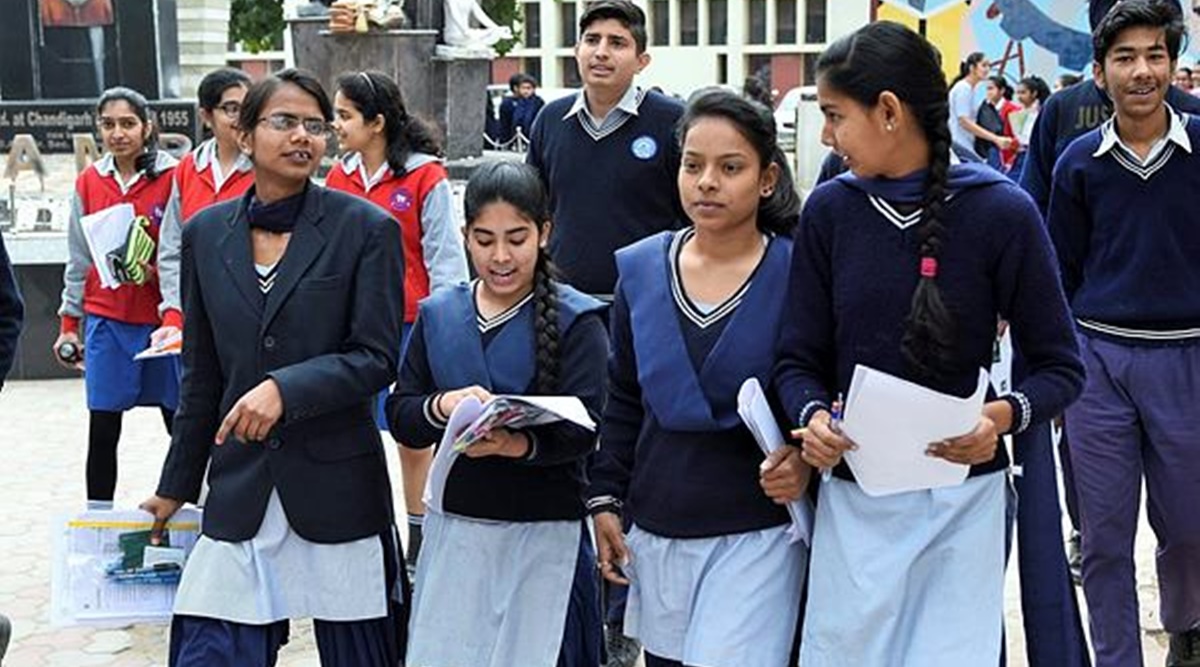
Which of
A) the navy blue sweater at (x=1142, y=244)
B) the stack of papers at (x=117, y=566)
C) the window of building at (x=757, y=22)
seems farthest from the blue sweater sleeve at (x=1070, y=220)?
the window of building at (x=757, y=22)

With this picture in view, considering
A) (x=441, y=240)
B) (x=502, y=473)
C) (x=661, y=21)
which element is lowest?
(x=502, y=473)

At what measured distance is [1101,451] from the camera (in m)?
4.25

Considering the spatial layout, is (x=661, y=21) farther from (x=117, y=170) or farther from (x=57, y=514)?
(x=117, y=170)

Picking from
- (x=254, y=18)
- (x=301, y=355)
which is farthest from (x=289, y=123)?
(x=254, y=18)

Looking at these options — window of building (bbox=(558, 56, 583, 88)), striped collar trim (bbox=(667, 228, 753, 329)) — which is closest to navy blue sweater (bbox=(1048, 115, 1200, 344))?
striped collar trim (bbox=(667, 228, 753, 329))

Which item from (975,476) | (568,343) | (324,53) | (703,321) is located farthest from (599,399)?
(324,53)

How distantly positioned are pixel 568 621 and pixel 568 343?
0.63m

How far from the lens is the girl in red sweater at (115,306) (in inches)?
217

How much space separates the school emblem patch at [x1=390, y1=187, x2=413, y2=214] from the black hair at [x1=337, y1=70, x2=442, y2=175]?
0.06 metres

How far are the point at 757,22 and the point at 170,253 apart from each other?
55.7 meters

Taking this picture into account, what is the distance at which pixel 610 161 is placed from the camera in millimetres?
4887

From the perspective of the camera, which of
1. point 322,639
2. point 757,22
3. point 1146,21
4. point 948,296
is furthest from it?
point 757,22

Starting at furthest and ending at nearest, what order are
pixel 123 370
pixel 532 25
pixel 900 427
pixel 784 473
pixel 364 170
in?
pixel 532 25, pixel 123 370, pixel 364 170, pixel 784 473, pixel 900 427

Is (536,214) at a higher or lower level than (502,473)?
higher
